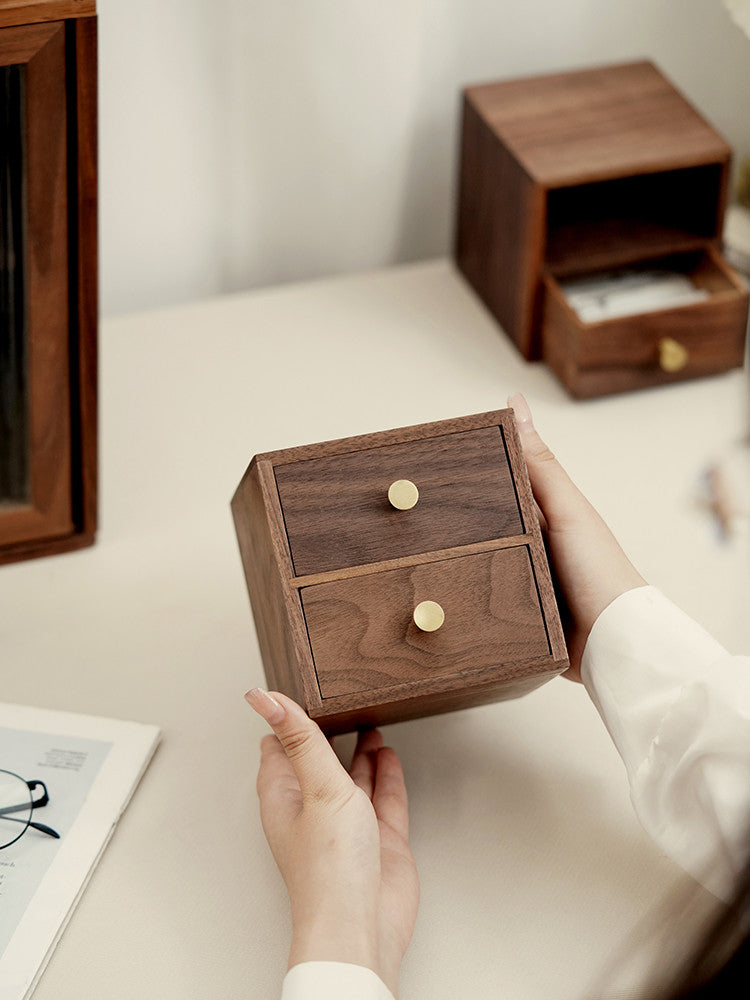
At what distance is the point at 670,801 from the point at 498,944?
15cm

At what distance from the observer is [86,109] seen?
0.85 metres

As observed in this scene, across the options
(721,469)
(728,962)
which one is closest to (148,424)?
(721,469)

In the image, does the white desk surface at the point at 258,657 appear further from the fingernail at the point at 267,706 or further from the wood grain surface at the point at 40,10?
the wood grain surface at the point at 40,10

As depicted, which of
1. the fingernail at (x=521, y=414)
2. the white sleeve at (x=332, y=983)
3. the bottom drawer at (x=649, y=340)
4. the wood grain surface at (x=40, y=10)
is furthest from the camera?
the bottom drawer at (x=649, y=340)

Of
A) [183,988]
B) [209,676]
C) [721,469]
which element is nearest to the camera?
[183,988]

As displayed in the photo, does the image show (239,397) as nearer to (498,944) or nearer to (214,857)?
(214,857)

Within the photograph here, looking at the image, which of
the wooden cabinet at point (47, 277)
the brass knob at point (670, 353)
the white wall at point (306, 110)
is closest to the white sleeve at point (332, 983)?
the wooden cabinet at point (47, 277)

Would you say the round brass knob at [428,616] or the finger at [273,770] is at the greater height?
the round brass knob at [428,616]

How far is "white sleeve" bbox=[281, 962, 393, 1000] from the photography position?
68cm

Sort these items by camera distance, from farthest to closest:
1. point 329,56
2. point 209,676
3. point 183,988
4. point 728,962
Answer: point 329,56, point 209,676, point 183,988, point 728,962

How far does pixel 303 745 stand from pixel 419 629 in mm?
106

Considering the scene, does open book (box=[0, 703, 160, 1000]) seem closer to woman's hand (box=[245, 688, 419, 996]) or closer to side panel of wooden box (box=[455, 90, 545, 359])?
woman's hand (box=[245, 688, 419, 996])

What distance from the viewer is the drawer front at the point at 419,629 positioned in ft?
2.50

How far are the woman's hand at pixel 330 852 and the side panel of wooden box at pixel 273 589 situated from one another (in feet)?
0.10
